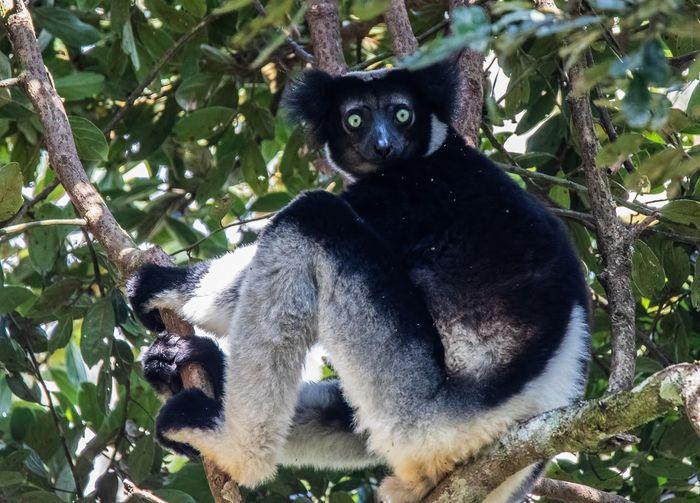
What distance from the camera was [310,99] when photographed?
5.42m

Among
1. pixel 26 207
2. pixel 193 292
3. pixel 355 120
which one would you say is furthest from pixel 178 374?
pixel 355 120

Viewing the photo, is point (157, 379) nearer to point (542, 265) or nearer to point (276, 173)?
point (542, 265)

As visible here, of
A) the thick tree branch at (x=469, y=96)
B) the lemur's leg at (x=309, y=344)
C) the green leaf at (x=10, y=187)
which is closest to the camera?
the lemur's leg at (x=309, y=344)

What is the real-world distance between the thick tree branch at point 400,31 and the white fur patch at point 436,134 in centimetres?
44

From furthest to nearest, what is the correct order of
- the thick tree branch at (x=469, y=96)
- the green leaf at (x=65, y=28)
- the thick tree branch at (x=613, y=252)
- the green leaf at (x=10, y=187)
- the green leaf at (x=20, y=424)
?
the green leaf at (x=65, y=28) → the green leaf at (x=20, y=424) → the thick tree branch at (x=469, y=96) → the green leaf at (x=10, y=187) → the thick tree branch at (x=613, y=252)

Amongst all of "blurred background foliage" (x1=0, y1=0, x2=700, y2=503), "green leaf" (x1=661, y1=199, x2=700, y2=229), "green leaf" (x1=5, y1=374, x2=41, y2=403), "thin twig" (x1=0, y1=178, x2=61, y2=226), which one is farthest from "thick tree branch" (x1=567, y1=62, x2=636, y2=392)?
"green leaf" (x1=5, y1=374, x2=41, y2=403)

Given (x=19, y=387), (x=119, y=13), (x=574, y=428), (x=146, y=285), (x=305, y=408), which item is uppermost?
(x=119, y=13)

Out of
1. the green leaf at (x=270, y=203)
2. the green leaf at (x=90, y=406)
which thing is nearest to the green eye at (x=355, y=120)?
the green leaf at (x=270, y=203)

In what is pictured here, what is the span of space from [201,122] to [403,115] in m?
1.50

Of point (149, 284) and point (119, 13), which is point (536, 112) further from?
point (149, 284)

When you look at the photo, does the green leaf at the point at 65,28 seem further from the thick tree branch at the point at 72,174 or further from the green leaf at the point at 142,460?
the green leaf at the point at 142,460

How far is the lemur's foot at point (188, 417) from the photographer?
3.94 m

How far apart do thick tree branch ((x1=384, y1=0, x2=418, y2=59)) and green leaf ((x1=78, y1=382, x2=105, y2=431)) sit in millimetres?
2812

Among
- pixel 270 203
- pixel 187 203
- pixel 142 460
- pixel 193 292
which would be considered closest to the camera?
pixel 193 292
